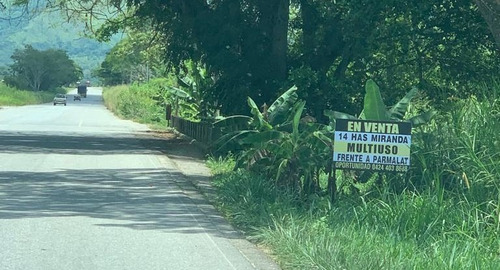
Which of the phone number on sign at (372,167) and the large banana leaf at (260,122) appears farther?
the large banana leaf at (260,122)

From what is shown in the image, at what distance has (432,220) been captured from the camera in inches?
399

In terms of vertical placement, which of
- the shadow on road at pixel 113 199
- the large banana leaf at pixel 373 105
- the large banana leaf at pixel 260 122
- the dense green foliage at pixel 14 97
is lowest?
the dense green foliage at pixel 14 97

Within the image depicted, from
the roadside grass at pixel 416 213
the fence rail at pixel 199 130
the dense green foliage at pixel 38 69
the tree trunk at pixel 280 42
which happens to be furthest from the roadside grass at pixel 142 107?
the dense green foliage at pixel 38 69

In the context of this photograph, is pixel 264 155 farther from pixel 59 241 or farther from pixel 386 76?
pixel 386 76

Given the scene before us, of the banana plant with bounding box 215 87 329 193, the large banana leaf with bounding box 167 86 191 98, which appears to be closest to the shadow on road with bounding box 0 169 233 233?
the banana plant with bounding box 215 87 329 193

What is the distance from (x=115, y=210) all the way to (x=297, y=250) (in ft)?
15.0

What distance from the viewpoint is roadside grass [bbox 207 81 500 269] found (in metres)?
8.73

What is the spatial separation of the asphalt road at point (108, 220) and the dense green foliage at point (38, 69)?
5037 inches

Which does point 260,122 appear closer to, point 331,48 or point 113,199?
point 113,199

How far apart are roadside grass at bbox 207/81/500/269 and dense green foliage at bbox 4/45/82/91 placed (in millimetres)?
135950

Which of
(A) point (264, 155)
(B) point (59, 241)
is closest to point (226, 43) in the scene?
(A) point (264, 155)

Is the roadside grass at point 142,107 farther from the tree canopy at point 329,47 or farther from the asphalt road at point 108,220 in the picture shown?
the asphalt road at point 108,220

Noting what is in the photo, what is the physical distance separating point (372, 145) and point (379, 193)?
1.10 metres

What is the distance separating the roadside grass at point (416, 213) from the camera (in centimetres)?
873
